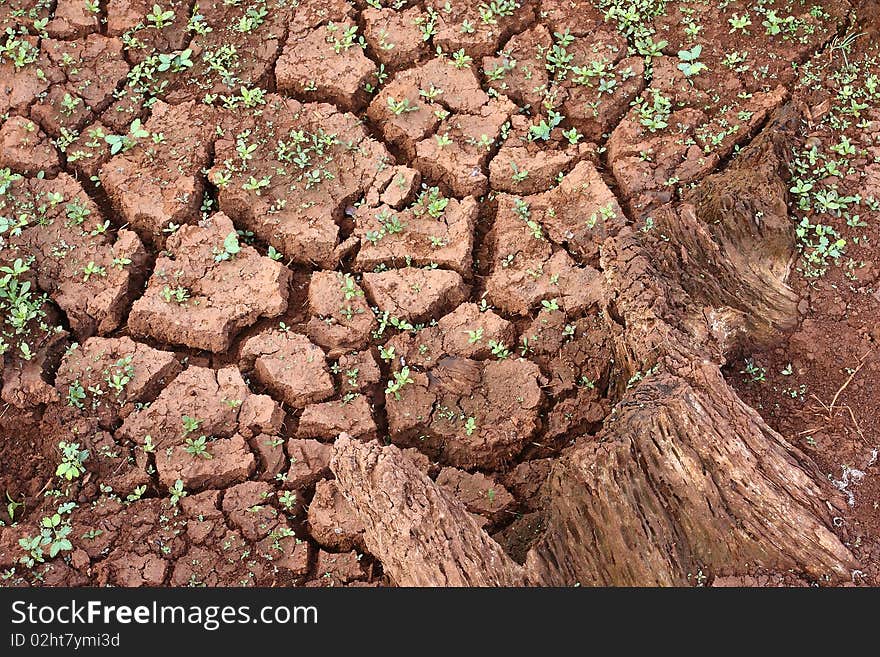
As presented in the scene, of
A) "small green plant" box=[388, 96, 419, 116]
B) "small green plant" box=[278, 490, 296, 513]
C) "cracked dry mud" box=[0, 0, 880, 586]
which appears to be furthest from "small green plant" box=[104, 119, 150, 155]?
"small green plant" box=[278, 490, 296, 513]

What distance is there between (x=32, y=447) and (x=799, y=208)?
3.13 metres

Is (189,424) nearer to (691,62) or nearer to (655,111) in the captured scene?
(655,111)

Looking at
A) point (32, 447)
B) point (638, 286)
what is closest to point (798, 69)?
point (638, 286)

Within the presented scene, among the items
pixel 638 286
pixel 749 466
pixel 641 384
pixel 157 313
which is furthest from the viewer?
pixel 157 313

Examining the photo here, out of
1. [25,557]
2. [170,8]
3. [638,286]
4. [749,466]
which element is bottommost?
[25,557]

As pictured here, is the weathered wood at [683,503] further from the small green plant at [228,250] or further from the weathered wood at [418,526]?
the small green plant at [228,250]

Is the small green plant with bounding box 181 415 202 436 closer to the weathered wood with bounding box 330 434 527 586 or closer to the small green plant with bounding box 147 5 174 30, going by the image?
the weathered wood with bounding box 330 434 527 586

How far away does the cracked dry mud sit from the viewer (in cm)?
292

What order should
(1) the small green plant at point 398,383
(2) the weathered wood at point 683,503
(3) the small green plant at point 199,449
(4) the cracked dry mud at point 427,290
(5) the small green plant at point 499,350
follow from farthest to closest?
1. (5) the small green plant at point 499,350
2. (1) the small green plant at point 398,383
3. (3) the small green plant at point 199,449
4. (4) the cracked dry mud at point 427,290
5. (2) the weathered wood at point 683,503

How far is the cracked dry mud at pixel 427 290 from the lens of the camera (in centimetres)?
292

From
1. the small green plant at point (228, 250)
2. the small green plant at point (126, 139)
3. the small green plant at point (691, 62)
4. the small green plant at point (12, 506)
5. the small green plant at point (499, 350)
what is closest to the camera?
the small green plant at point (12, 506)

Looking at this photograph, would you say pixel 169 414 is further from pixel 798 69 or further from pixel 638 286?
pixel 798 69

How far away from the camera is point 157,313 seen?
3.82 m

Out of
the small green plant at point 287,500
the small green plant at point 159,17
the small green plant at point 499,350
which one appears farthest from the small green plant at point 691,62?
the small green plant at point 287,500
